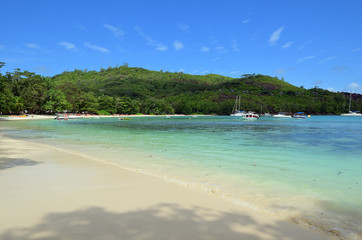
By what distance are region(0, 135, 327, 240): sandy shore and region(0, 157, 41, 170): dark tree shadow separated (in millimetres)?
2012

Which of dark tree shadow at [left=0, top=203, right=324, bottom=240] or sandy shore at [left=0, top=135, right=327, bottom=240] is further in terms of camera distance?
sandy shore at [left=0, top=135, right=327, bottom=240]

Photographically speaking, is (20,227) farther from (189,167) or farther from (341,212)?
A: (189,167)

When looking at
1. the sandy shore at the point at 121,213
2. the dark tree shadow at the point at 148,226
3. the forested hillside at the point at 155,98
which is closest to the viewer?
the dark tree shadow at the point at 148,226

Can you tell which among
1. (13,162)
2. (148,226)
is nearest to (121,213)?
(148,226)

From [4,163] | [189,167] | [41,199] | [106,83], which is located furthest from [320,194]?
[106,83]

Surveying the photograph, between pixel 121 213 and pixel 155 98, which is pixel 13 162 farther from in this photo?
pixel 155 98

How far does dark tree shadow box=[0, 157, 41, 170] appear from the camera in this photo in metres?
9.19

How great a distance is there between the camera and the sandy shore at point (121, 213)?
393cm

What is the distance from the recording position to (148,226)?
4.18 meters

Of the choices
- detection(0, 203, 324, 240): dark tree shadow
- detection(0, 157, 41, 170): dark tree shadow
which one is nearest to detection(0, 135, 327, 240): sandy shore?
detection(0, 203, 324, 240): dark tree shadow

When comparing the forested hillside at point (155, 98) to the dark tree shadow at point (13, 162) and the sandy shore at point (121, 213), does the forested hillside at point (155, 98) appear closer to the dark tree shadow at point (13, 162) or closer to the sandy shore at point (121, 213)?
the dark tree shadow at point (13, 162)

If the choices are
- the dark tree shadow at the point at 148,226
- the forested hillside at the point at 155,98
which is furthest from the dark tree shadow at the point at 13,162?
the forested hillside at the point at 155,98

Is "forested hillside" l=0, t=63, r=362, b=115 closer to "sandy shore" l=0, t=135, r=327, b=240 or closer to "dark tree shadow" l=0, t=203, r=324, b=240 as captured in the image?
"sandy shore" l=0, t=135, r=327, b=240

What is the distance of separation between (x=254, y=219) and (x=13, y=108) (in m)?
83.2
